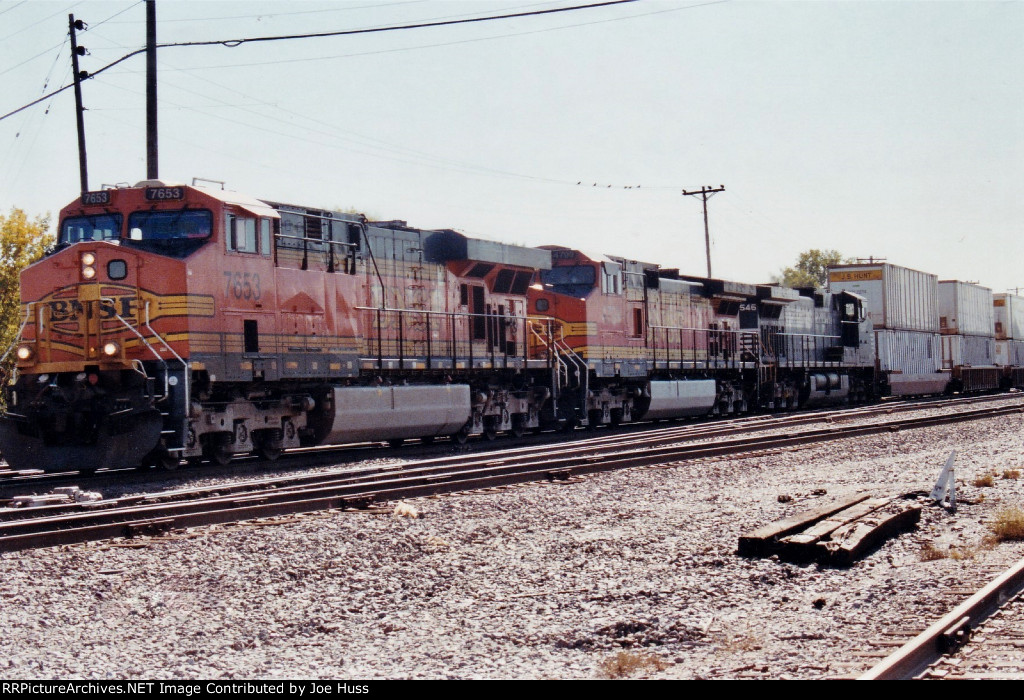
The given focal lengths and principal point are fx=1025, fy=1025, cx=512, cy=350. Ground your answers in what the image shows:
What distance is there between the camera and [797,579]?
21.6 ft

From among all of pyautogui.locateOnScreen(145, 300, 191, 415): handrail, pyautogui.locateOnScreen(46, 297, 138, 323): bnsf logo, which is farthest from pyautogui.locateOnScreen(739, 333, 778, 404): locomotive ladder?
pyautogui.locateOnScreen(46, 297, 138, 323): bnsf logo

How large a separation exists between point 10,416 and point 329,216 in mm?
5175

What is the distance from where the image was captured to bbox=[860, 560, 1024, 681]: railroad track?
436 centimetres

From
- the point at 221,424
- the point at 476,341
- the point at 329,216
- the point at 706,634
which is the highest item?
the point at 329,216

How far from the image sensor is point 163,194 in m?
12.9

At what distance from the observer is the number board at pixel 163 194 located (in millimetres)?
12820

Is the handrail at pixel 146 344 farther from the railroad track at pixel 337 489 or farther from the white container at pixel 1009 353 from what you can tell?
the white container at pixel 1009 353

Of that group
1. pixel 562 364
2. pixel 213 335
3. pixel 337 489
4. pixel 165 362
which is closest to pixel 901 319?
pixel 562 364

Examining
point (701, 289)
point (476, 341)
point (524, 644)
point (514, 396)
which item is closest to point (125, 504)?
point (524, 644)

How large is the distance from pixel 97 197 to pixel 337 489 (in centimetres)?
582

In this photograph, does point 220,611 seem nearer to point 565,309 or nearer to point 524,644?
point 524,644

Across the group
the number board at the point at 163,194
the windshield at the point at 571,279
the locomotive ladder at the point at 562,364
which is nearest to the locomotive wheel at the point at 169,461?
the number board at the point at 163,194

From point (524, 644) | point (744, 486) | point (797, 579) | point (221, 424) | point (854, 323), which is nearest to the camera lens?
point (524, 644)

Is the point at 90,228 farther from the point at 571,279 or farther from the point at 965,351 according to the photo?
the point at 965,351
